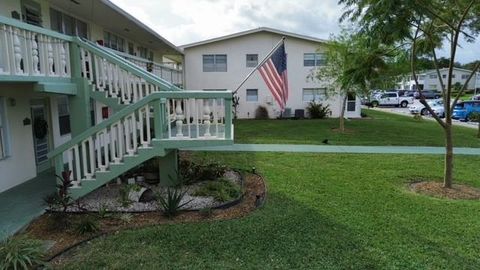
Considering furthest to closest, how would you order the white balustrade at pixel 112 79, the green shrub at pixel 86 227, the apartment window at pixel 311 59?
the apartment window at pixel 311 59
the white balustrade at pixel 112 79
the green shrub at pixel 86 227

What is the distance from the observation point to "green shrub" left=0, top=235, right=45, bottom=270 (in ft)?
12.9

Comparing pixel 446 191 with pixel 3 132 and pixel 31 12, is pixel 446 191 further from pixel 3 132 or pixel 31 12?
pixel 31 12

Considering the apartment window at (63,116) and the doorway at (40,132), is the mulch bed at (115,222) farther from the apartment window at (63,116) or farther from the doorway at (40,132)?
the apartment window at (63,116)

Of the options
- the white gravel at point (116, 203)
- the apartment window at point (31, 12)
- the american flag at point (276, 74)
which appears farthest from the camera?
the american flag at point (276, 74)

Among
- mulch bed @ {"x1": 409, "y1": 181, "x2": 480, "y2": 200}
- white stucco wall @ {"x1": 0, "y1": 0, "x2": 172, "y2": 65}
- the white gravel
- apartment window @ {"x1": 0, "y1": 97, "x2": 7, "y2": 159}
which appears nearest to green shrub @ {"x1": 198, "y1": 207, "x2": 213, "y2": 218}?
the white gravel

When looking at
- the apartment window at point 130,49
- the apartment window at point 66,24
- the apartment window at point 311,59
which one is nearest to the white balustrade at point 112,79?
the apartment window at point 66,24

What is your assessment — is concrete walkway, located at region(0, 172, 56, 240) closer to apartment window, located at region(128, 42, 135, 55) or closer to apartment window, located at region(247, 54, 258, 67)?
apartment window, located at region(128, 42, 135, 55)

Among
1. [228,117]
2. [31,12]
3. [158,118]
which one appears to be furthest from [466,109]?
[31,12]

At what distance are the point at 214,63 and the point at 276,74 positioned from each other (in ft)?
54.1

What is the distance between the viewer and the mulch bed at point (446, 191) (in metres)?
7.07

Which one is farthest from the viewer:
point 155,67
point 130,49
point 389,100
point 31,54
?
point 389,100

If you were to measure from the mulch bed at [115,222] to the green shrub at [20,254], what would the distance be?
0.22 m

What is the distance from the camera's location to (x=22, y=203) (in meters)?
6.32

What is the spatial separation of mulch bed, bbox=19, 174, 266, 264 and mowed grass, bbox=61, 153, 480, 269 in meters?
0.23
